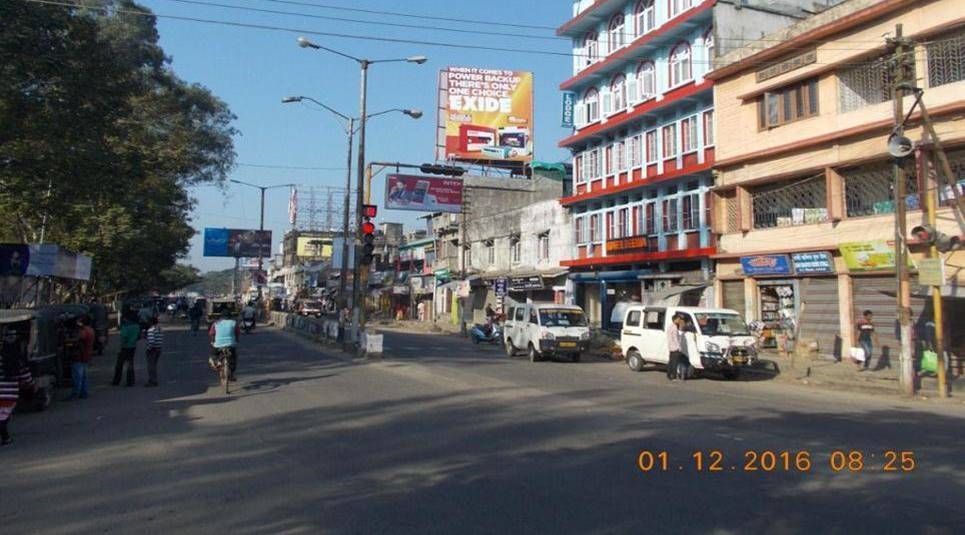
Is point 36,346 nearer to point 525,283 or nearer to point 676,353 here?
point 676,353

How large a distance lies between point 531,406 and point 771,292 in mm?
14941

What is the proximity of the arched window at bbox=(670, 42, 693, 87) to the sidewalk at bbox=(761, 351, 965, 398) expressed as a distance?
12.4 m

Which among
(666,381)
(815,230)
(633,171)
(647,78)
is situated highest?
(647,78)

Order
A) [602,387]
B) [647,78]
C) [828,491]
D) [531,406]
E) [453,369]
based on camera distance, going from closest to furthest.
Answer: [828,491], [531,406], [602,387], [453,369], [647,78]

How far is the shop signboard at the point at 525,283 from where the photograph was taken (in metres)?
37.8

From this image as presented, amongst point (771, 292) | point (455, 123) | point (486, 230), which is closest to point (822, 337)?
point (771, 292)

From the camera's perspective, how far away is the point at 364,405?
1216 cm

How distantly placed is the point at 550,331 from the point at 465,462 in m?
14.7

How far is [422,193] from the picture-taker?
1761 inches

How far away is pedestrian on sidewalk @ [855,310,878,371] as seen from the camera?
1931 centimetres

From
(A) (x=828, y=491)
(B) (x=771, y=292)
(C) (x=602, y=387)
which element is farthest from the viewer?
(B) (x=771, y=292)

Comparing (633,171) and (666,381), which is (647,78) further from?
(666,381)

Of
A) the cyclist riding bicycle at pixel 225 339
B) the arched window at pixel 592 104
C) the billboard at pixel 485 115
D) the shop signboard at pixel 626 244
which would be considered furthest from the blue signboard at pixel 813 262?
the billboard at pixel 485 115
